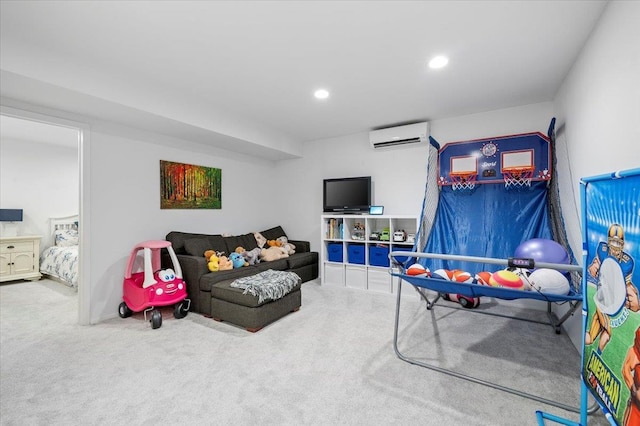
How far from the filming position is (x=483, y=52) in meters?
2.37

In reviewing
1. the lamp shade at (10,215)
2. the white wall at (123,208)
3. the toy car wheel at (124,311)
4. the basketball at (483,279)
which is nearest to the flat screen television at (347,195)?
the white wall at (123,208)

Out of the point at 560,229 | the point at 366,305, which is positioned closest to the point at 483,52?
the point at 560,229

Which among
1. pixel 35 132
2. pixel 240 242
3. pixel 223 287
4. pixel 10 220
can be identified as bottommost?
pixel 223 287

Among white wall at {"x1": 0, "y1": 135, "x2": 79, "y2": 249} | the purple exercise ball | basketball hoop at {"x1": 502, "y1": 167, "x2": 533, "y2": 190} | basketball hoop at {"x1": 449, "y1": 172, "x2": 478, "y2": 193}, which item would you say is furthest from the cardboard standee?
white wall at {"x1": 0, "y1": 135, "x2": 79, "y2": 249}

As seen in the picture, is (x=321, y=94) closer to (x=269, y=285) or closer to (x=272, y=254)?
(x=269, y=285)

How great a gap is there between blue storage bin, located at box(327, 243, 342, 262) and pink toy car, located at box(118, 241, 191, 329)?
2.16 m

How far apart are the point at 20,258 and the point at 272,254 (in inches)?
174

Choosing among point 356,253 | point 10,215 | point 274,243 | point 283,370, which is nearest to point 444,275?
point 283,370

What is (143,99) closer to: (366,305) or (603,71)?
(366,305)

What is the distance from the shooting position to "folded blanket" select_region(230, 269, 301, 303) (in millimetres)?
2889

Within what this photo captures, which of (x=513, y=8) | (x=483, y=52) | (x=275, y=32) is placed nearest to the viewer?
(x=513, y=8)

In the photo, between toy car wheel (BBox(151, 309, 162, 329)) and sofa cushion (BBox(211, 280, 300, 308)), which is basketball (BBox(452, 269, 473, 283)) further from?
toy car wheel (BBox(151, 309, 162, 329))

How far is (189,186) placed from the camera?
414 centimetres

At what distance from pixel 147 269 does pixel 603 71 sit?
4.26 meters
